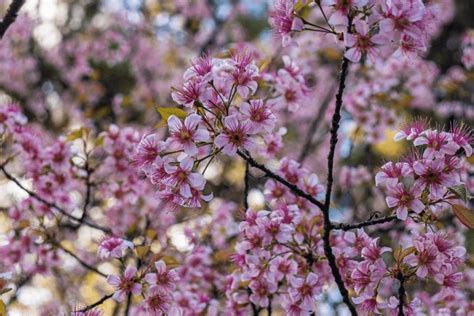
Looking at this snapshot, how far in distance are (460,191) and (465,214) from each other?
82 millimetres

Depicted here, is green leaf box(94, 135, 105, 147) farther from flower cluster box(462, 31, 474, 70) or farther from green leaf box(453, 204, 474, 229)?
flower cluster box(462, 31, 474, 70)

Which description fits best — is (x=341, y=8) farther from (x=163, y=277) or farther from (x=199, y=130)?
(x=163, y=277)

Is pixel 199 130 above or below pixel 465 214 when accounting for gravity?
above

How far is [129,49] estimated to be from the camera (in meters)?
6.83

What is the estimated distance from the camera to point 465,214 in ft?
5.60

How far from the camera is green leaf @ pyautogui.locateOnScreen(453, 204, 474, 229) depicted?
1.69 m

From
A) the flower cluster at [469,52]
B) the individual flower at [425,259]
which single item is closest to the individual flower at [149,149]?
the individual flower at [425,259]

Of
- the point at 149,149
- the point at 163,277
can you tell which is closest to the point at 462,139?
the point at 149,149

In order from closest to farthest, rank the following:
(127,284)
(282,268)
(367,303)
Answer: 1. (367,303)
2. (127,284)
3. (282,268)

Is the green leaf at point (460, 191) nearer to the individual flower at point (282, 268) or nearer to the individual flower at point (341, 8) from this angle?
the individual flower at point (341, 8)

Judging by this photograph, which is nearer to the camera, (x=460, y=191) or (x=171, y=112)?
(x=460, y=191)

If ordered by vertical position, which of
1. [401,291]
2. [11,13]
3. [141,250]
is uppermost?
[11,13]

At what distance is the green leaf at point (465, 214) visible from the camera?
5.56ft

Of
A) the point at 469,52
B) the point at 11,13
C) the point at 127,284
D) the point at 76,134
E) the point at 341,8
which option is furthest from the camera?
the point at 469,52
